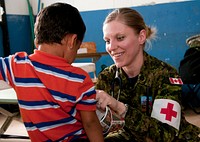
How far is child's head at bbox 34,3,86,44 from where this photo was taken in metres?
1.14

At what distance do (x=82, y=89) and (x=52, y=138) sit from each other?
22 cm

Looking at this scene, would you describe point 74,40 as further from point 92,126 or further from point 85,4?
point 85,4

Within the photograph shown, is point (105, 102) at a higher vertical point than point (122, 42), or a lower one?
lower

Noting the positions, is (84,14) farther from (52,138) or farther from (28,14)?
(52,138)

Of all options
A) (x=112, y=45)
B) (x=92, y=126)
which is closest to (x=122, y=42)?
(x=112, y=45)

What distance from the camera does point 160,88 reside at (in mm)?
1476

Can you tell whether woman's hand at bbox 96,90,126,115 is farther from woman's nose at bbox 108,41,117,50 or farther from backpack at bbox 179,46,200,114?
backpack at bbox 179,46,200,114

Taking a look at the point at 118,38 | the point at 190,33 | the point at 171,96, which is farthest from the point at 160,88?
the point at 190,33

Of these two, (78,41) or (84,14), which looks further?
(84,14)

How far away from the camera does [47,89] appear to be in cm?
111

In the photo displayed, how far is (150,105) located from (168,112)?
0.11m

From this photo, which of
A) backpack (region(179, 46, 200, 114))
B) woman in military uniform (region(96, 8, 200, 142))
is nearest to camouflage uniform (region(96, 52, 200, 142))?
woman in military uniform (region(96, 8, 200, 142))

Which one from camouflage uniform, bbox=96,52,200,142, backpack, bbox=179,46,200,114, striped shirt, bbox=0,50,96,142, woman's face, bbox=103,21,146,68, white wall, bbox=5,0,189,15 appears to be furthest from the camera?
white wall, bbox=5,0,189,15

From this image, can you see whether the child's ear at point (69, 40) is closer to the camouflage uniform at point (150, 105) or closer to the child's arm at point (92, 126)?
the child's arm at point (92, 126)
